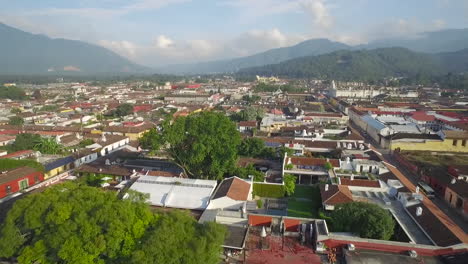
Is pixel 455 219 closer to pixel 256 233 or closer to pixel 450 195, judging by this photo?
pixel 450 195

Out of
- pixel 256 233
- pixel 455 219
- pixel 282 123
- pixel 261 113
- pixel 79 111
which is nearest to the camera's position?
pixel 256 233

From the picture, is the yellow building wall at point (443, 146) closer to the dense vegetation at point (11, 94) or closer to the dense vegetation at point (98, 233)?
the dense vegetation at point (98, 233)

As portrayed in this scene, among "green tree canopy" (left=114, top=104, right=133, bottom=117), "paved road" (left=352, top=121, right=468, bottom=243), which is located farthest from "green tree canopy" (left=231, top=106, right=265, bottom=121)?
"paved road" (left=352, top=121, right=468, bottom=243)

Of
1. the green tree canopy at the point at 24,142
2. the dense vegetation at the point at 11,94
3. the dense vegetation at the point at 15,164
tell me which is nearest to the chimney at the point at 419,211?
the dense vegetation at the point at 15,164

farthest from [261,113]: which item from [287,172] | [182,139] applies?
[182,139]

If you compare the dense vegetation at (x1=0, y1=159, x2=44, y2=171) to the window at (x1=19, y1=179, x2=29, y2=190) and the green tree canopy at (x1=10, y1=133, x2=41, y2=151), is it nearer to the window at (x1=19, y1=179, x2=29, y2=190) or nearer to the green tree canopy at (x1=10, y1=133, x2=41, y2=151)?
the window at (x1=19, y1=179, x2=29, y2=190)

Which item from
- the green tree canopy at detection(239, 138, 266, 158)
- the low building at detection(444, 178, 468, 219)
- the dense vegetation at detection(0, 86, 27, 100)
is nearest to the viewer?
the low building at detection(444, 178, 468, 219)
